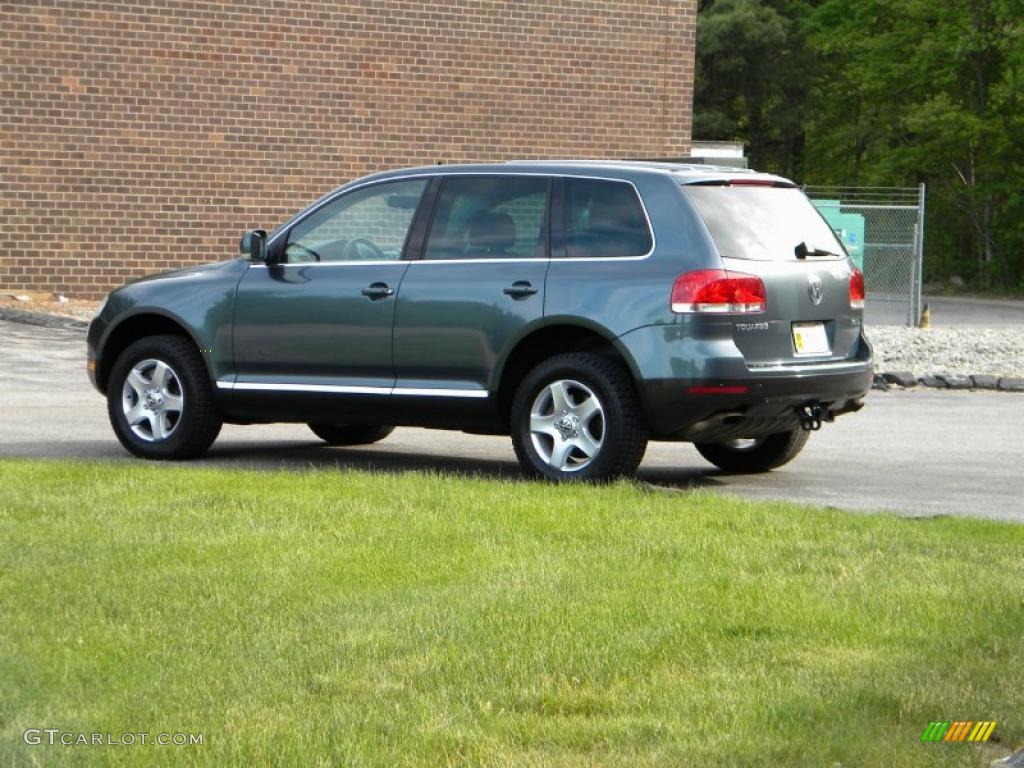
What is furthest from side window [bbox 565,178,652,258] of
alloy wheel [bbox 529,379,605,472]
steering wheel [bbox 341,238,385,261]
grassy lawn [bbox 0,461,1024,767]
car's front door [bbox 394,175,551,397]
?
grassy lawn [bbox 0,461,1024,767]

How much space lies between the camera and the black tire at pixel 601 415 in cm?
1000

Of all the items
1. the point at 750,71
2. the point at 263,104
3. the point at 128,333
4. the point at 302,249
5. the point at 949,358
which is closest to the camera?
the point at 302,249

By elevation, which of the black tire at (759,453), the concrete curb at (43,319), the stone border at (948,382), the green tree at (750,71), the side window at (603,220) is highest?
the green tree at (750,71)

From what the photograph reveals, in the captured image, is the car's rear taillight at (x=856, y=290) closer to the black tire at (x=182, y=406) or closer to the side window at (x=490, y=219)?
the side window at (x=490, y=219)

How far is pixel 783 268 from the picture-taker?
33.3 ft

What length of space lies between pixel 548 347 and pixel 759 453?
5.76 feet

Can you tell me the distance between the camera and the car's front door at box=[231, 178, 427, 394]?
35.7ft

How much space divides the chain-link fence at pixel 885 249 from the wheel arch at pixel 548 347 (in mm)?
11411

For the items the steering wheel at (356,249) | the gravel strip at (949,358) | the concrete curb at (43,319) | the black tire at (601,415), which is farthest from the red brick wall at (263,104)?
the black tire at (601,415)

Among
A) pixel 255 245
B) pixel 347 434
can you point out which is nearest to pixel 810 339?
pixel 255 245

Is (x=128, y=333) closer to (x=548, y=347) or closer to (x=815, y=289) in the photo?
(x=548, y=347)

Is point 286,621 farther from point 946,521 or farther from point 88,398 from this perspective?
point 88,398

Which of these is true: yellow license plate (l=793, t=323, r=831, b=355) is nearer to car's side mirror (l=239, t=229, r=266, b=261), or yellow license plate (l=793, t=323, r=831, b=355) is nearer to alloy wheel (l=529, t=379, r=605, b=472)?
alloy wheel (l=529, t=379, r=605, b=472)

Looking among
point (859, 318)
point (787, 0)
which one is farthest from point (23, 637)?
point (787, 0)
